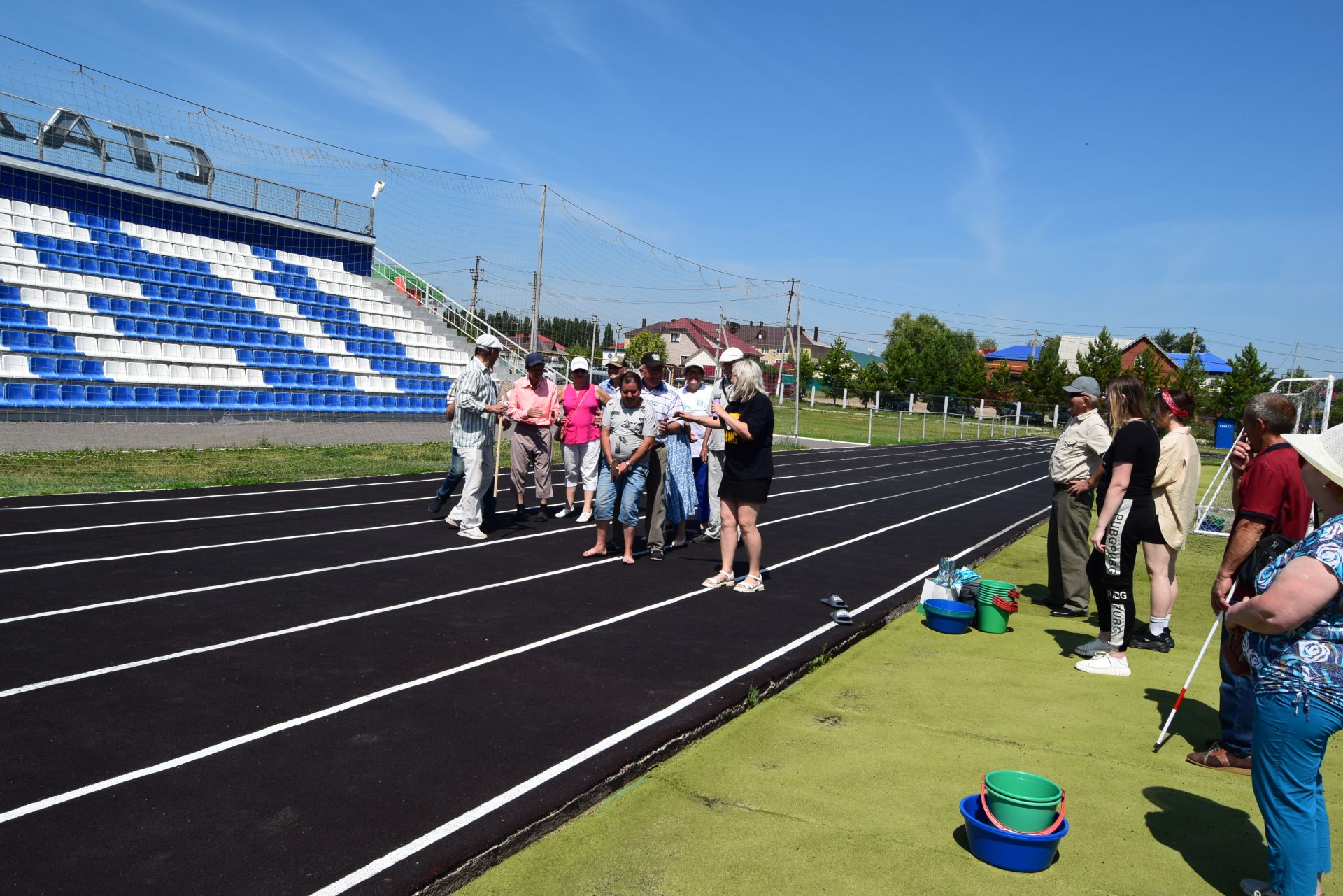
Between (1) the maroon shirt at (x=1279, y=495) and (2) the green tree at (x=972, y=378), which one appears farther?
(2) the green tree at (x=972, y=378)

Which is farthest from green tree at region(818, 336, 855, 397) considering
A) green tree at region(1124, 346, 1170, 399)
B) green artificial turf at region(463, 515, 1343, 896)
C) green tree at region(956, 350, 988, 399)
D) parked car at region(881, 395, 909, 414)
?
green artificial turf at region(463, 515, 1343, 896)

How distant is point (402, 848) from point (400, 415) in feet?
70.3

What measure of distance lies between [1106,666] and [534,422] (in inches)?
253

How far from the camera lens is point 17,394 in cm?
1750

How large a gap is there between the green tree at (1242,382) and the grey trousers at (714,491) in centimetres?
4754

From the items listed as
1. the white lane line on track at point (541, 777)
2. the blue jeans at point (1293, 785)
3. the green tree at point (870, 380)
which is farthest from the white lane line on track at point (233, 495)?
the green tree at point (870, 380)

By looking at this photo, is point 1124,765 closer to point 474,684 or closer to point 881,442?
point 474,684

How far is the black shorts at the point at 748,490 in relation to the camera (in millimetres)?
7492

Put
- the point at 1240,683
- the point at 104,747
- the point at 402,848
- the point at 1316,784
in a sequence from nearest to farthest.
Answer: the point at 1316,784
the point at 402,848
the point at 104,747
the point at 1240,683

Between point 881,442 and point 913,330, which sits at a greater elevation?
point 913,330

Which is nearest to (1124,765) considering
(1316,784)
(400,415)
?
(1316,784)

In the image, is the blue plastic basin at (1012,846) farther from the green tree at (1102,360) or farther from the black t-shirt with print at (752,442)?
the green tree at (1102,360)

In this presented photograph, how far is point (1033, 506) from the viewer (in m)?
16.9

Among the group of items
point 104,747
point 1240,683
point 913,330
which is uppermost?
point 913,330
